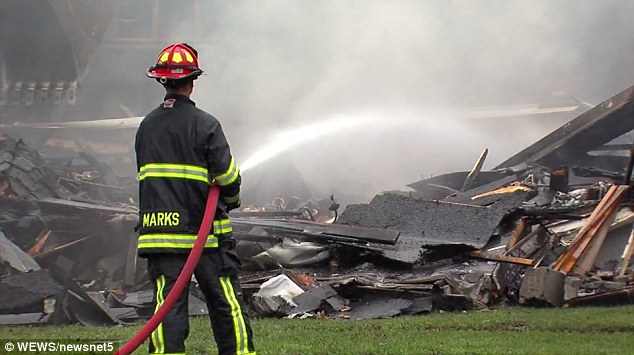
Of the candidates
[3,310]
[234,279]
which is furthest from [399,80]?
[234,279]

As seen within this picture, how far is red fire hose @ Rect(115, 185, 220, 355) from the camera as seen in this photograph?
3812 mm

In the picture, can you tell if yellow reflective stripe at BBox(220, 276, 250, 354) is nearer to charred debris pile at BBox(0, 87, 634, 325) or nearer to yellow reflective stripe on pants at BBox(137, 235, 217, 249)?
yellow reflective stripe on pants at BBox(137, 235, 217, 249)

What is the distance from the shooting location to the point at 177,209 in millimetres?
4023

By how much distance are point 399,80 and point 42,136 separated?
898 centimetres

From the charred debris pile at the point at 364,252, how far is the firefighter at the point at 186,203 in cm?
326

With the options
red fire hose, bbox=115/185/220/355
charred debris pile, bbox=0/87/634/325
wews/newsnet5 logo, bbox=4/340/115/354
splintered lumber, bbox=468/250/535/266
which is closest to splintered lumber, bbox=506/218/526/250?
charred debris pile, bbox=0/87/634/325

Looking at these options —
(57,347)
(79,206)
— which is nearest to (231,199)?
(57,347)

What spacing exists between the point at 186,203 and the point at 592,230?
5516mm

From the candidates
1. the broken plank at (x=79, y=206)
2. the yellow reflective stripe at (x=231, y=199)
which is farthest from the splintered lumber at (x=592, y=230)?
Answer: the broken plank at (x=79, y=206)

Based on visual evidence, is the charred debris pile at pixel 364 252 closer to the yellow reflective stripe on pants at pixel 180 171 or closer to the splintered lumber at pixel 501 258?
the splintered lumber at pixel 501 258

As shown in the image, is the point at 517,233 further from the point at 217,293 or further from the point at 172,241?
the point at 172,241

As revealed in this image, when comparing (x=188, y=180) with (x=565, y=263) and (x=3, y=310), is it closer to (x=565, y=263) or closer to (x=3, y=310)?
(x=3, y=310)

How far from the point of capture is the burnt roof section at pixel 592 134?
12.3m

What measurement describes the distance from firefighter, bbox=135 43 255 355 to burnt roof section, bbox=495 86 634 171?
372 inches
